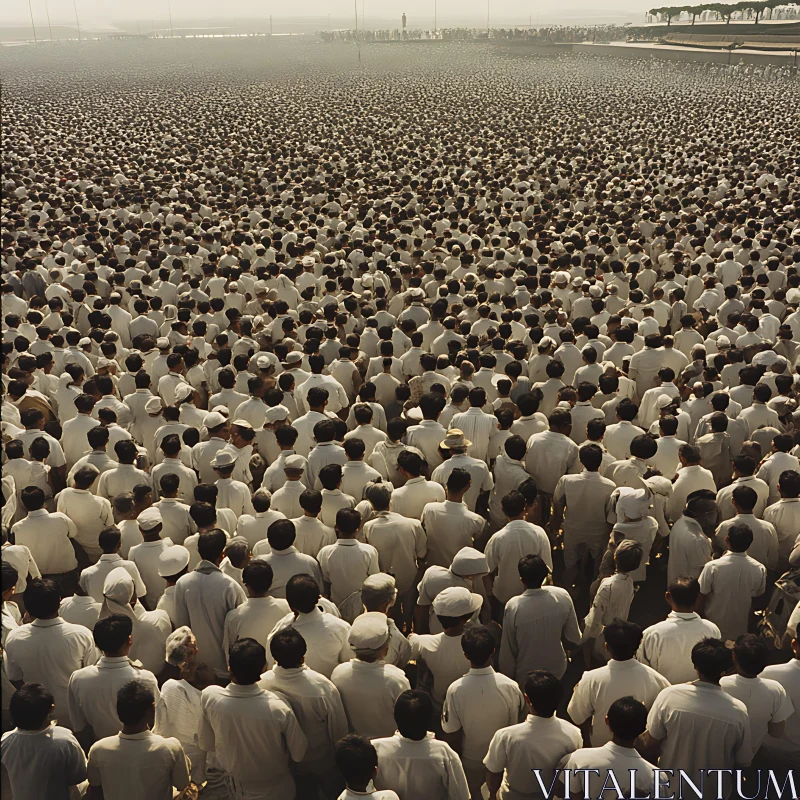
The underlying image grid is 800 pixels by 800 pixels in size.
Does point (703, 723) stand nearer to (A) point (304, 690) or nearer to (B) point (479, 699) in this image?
(B) point (479, 699)

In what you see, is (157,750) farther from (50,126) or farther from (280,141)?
(50,126)

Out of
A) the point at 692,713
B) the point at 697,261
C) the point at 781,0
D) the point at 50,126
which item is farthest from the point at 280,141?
the point at 781,0

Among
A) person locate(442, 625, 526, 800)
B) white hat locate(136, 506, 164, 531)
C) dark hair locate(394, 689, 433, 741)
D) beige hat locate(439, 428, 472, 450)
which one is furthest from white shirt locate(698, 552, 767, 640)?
white hat locate(136, 506, 164, 531)

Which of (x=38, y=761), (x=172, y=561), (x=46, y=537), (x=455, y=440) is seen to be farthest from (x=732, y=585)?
(x=46, y=537)

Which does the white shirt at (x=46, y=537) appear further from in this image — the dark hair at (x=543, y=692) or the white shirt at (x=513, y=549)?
the dark hair at (x=543, y=692)

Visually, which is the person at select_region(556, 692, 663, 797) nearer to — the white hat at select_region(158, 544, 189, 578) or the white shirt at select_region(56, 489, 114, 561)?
the white hat at select_region(158, 544, 189, 578)

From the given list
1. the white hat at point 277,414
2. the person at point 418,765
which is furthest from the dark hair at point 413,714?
the white hat at point 277,414
